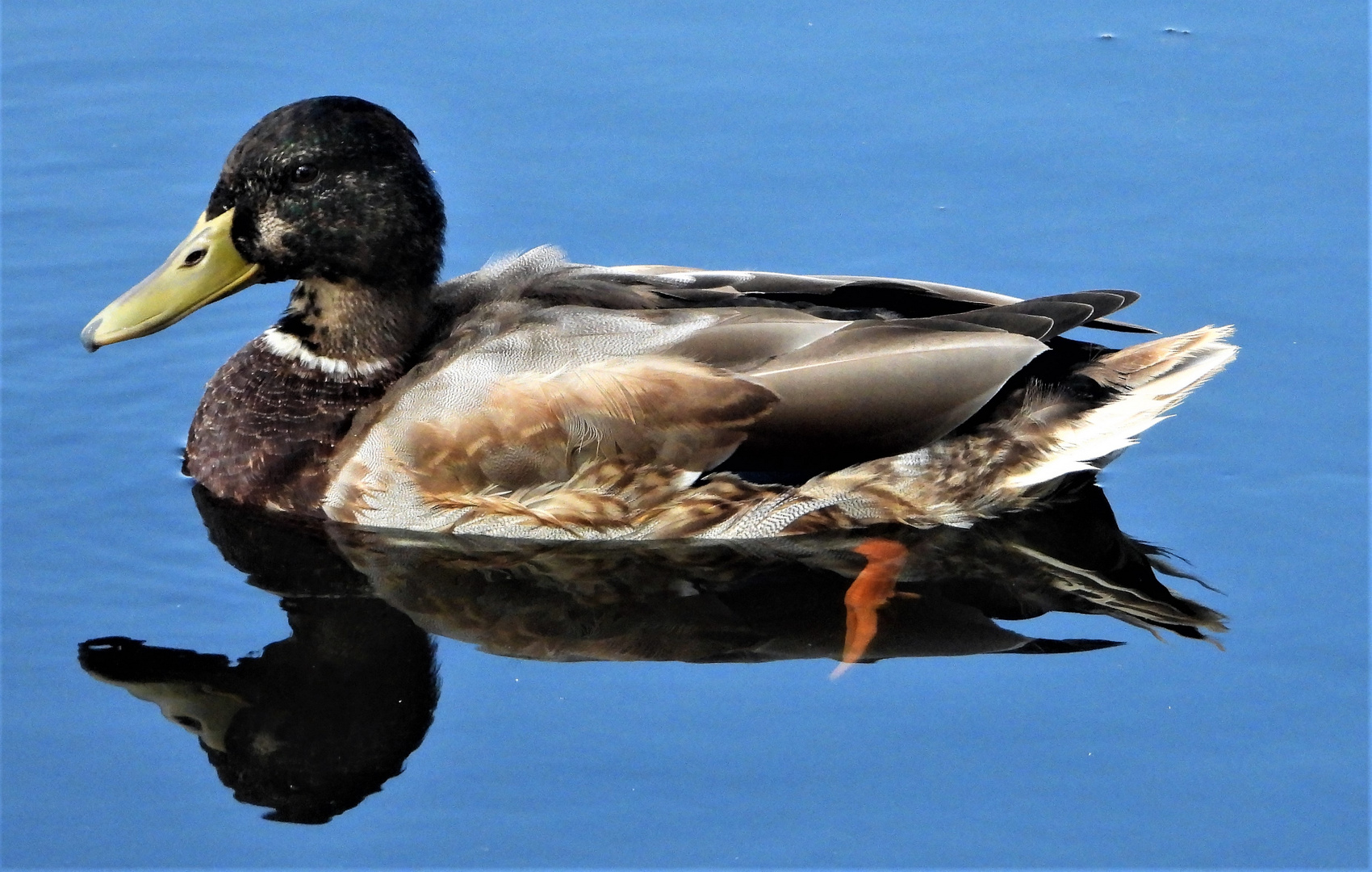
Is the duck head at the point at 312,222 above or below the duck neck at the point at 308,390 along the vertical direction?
above

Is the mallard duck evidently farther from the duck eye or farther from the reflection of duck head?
the reflection of duck head

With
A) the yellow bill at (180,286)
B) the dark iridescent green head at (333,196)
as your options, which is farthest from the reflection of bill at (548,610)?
the dark iridescent green head at (333,196)

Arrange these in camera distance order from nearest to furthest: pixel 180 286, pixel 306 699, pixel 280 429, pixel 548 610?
pixel 306 699 → pixel 548 610 → pixel 180 286 → pixel 280 429

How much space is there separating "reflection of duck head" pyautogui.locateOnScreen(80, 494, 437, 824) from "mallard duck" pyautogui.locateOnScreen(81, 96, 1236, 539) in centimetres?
60

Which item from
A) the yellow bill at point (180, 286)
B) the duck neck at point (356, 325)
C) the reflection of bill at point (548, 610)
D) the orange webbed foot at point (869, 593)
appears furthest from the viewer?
the duck neck at point (356, 325)

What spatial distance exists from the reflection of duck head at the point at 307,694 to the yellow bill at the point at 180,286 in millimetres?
1077

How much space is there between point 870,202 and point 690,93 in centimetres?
128

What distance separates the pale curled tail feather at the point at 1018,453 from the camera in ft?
25.1

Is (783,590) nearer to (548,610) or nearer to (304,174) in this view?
(548,610)

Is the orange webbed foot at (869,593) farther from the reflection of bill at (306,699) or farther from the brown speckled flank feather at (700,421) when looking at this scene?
the reflection of bill at (306,699)

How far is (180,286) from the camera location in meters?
7.67

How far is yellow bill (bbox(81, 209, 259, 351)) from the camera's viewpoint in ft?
25.1

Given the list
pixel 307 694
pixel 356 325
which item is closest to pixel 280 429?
pixel 356 325

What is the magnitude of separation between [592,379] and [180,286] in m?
1.68
